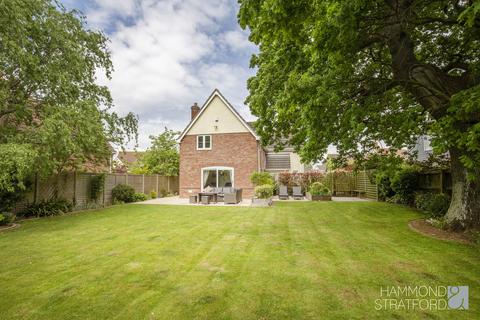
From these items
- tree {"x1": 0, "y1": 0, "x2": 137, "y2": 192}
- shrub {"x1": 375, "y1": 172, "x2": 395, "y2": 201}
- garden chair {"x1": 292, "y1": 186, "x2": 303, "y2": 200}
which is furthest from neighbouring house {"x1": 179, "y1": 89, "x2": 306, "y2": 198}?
tree {"x1": 0, "y1": 0, "x2": 137, "y2": 192}

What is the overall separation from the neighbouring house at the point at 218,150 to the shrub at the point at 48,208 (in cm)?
946

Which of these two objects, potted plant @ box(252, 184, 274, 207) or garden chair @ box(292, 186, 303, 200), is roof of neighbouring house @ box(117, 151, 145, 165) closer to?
potted plant @ box(252, 184, 274, 207)

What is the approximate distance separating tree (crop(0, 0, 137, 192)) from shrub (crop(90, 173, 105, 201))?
100 inches

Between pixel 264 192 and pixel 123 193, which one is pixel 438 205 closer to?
pixel 264 192

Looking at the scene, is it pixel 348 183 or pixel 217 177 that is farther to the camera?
pixel 217 177

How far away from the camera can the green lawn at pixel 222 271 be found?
340 centimetres

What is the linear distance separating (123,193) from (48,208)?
5.38m

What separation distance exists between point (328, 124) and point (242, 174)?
43.9 feet

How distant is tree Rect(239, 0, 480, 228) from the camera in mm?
5094

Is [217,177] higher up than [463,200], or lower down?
higher up

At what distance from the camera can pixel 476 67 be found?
627cm

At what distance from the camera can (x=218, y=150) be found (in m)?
20.5

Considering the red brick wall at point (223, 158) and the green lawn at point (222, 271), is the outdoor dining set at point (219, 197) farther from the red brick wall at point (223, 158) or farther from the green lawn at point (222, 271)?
the green lawn at point (222, 271)

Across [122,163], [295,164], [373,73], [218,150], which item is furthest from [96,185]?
[295,164]
